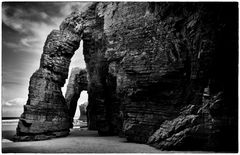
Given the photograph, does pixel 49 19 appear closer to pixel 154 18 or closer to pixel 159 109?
pixel 154 18

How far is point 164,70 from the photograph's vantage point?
28.0 feet

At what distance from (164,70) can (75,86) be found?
11.1m

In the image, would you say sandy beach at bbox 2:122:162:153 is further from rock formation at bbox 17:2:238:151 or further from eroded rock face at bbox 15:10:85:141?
eroded rock face at bbox 15:10:85:141

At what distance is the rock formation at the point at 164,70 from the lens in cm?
741

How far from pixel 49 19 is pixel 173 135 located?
17.9ft

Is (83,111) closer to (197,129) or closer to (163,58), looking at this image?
(163,58)

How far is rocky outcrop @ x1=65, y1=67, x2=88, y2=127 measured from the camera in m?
17.9

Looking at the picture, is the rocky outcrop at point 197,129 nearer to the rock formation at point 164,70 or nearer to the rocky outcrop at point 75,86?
the rock formation at point 164,70

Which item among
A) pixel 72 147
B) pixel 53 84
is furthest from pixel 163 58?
pixel 53 84

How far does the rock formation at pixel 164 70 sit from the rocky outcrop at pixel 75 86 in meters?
6.34

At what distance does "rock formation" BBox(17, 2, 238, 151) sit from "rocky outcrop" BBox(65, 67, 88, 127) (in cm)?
634

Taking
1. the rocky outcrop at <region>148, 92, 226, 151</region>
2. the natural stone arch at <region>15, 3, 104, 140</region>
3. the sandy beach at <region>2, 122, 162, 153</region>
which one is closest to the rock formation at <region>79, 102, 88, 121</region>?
the natural stone arch at <region>15, 3, 104, 140</region>

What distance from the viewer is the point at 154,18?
9242mm

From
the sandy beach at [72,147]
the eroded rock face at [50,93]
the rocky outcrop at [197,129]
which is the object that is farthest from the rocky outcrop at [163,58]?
the eroded rock face at [50,93]
